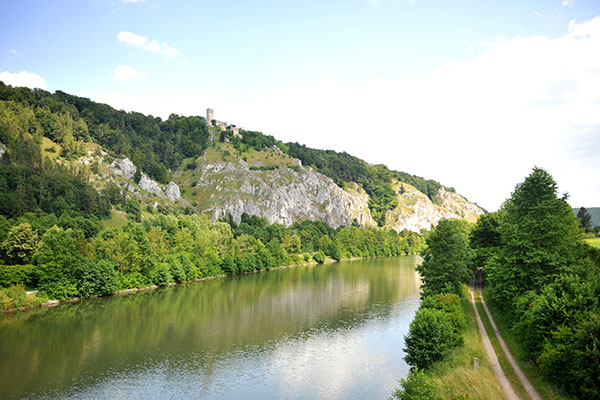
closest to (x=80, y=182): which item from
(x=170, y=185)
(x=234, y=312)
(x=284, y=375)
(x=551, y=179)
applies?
(x=170, y=185)

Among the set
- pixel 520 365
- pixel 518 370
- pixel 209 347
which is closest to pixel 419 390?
pixel 518 370

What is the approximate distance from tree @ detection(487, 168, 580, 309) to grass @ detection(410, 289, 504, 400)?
7.41 m

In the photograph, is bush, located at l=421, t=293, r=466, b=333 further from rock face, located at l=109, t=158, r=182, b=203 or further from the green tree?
rock face, located at l=109, t=158, r=182, b=203

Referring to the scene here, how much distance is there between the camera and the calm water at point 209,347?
31.4m

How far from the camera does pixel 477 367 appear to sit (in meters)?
25.9

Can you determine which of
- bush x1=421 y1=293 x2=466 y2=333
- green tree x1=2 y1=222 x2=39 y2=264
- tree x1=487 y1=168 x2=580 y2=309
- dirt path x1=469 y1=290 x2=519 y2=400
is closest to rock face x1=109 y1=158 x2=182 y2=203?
green tree x1=2 y1=222 x2=39 y2=264

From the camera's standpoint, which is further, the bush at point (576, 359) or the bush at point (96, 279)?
the bush at point (96, 279)

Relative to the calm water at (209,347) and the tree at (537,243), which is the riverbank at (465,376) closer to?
the calm water at (209,347)

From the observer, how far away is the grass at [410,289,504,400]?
74.2ft

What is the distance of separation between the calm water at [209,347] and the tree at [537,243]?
1254 centimetres

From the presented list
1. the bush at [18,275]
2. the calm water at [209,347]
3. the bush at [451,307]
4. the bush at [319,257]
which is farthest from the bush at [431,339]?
the bush at [319,257]

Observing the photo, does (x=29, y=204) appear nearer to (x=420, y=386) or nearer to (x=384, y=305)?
(x=384, y=305)

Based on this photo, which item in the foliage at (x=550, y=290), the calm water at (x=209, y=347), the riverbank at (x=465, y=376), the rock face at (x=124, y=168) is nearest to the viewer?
the foliage at (x=550, y=290)

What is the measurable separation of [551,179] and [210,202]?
150 meters
